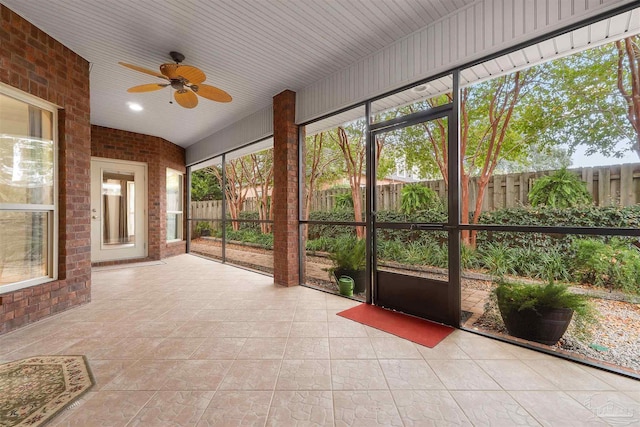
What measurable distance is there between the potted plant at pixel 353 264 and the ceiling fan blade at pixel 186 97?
2854 mm

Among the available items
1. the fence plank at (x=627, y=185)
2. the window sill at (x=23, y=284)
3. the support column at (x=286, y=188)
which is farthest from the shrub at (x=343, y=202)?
the window sill at (x=23, y=284)

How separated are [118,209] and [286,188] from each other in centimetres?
442

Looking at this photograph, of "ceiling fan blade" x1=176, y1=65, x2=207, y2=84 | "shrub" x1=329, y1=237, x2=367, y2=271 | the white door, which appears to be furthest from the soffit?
the white door

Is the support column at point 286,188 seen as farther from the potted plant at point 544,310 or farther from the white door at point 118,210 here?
the white door at point 118,210

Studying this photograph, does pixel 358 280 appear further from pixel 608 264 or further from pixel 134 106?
pixel 134 106

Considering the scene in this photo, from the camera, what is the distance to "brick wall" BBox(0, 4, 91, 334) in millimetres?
2531

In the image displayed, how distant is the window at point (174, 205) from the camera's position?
6973 mm

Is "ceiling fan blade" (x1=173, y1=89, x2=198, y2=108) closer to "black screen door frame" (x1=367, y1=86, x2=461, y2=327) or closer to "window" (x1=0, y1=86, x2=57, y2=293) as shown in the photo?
"window" (x1=0, y1=86, x2=57, y2=293)

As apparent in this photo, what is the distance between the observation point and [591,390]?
5.55 ft

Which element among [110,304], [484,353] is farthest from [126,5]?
[484,353]

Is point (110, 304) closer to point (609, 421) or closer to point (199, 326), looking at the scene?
point (199, 326)

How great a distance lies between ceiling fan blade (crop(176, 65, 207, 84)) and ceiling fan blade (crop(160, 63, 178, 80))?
0.13ft

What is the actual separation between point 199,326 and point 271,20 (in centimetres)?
A: 307

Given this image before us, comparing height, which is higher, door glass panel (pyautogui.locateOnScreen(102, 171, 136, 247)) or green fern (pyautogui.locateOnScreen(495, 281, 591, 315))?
door glass panel (pyautogui.locateOnScreen(102, 171, 136, 247))
